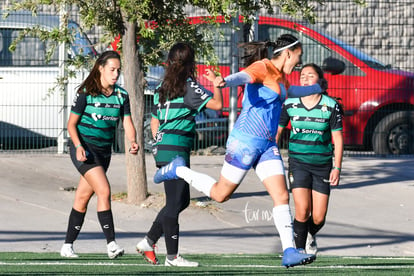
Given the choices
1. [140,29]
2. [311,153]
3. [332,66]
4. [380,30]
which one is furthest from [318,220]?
[380,30]

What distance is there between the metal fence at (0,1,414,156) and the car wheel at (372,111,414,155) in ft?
0.06

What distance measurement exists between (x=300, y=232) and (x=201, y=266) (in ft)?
4.44

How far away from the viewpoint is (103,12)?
12.7 meters

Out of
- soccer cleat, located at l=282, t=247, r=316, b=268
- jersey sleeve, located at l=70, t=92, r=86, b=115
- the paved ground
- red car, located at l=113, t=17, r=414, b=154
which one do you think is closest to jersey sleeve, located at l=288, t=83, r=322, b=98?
soccer cleat, located at l=282, t=247, r=316, b=268

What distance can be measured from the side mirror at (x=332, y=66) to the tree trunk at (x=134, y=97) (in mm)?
4377

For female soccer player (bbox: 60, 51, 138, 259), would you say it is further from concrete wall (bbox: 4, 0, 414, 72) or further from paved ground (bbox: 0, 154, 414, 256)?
concrete wall (bbox: 4, 0, 414, 72)

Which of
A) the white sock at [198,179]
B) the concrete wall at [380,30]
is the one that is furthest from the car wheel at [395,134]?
the white sock at [198,179]

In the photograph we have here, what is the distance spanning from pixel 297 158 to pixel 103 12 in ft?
14.6

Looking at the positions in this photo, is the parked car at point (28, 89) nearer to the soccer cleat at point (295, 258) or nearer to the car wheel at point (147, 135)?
the car wheel at point (147, 135)

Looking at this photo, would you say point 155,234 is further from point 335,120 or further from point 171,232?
point 335,120

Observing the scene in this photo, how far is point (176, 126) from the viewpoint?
8055mm

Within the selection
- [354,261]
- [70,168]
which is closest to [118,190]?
[70,168]

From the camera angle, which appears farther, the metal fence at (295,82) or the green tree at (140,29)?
the metal fence at (295,82)

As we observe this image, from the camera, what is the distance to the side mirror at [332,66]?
647 inches
